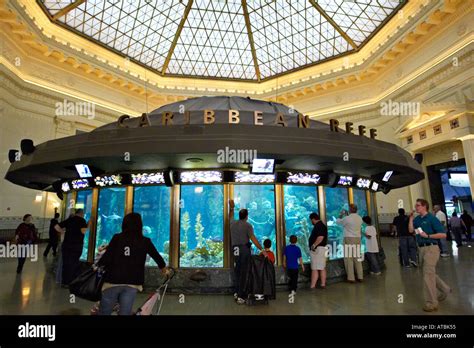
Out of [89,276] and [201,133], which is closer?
[89,276]

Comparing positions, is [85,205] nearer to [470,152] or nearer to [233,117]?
[233,117]

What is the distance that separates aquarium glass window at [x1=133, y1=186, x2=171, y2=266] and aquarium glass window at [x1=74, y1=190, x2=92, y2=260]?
1.87m

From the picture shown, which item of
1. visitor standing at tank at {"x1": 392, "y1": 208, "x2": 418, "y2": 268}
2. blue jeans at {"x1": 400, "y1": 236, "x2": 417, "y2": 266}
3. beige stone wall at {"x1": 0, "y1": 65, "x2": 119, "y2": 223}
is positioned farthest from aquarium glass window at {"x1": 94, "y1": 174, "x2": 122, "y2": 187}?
beige stone wall at {"x1": 0, "y1": 65, "x2": 119, "y2": 223}

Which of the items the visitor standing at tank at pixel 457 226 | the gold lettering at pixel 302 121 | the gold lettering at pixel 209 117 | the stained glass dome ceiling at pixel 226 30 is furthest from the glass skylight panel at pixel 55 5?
the visitor standing at tank at pixel 457 226

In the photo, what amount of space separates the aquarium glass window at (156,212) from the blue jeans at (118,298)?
3.62 metres

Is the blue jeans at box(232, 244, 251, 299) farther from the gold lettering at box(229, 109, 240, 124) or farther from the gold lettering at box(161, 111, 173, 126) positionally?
the gold lettering at box(161, 111, 173, 126)

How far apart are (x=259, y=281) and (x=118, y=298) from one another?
3079 mm

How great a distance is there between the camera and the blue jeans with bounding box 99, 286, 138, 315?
3.48m

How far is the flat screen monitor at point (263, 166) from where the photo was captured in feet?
21.7

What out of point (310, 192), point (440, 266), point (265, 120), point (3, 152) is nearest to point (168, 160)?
point (265, 120)

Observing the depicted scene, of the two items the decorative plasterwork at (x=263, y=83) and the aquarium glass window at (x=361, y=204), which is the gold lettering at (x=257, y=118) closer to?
the aquarium glass window at (x=361, y=204)

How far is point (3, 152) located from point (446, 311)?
2277 cm
